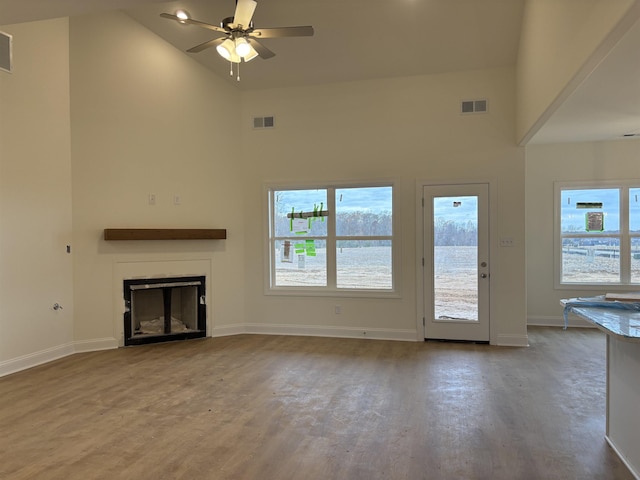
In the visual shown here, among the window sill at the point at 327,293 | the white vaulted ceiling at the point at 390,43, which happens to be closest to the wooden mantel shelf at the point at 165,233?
the window sill at the point at 327,293

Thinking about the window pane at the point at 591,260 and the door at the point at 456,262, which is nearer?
the door at the point at 456,262

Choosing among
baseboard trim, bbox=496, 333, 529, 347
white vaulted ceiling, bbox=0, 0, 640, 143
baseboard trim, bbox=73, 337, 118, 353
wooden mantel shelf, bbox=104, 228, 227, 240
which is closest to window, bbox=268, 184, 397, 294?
wooden mantel shelf, bbox=104, 228, 227, 240

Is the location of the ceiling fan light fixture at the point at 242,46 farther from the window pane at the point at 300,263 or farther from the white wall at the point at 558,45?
the window pane at the point at 300,263

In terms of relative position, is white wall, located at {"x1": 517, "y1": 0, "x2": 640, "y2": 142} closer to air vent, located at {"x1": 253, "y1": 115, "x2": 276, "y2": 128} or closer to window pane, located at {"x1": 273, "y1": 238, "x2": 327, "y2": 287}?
window pane, located at {"x1": 273, "y1": 238, "x2": 327, "y2": 287}

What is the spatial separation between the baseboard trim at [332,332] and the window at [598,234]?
9.10 ft

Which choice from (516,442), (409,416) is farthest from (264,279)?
(516,442)

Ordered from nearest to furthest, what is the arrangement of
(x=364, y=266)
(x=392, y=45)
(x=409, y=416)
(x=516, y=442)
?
(x=516, y=442) < (x=409, y=416) < (x=392, y=45) < (x=364, y=266)

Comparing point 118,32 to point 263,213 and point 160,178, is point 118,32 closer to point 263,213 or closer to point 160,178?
point 160,178

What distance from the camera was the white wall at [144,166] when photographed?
15.9 feet

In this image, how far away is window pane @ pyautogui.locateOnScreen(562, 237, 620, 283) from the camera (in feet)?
20.0

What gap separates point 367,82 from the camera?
18.2 ft

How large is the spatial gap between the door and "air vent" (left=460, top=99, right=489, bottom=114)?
937mm

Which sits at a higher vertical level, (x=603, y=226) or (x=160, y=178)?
(x=160, y=178)

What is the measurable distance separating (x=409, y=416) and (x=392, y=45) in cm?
406
